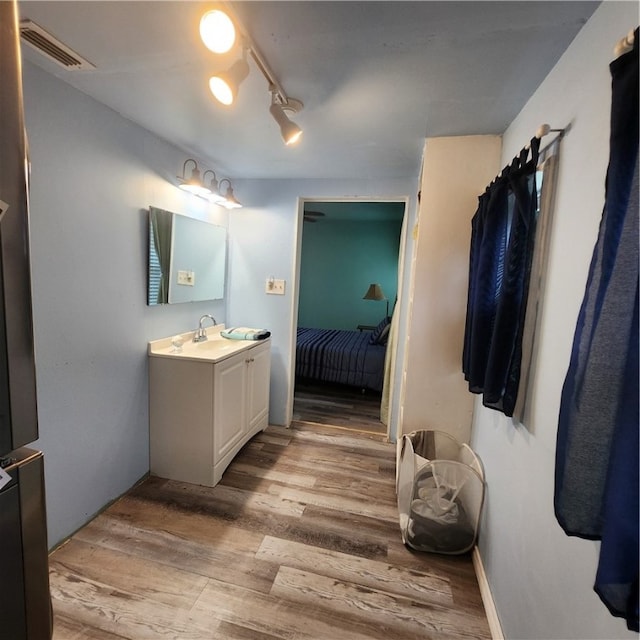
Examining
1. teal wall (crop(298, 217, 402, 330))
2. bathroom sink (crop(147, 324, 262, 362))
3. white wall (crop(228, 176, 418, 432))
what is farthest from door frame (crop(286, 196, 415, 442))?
teal wall (crop(298, 217, 402, 330))

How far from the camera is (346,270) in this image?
5883 mm

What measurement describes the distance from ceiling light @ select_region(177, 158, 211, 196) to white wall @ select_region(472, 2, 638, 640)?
6.34ft

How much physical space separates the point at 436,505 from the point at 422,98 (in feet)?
6.53

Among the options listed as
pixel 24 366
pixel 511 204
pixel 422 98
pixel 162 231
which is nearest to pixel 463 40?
pixel 422 98

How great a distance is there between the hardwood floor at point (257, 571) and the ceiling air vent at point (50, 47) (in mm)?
2214

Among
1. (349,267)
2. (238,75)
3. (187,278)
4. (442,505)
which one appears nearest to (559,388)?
(442,505)

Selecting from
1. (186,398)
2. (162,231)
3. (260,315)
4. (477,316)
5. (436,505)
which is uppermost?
(162,231)

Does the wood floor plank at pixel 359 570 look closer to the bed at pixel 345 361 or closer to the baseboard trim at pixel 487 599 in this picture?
the baseboard trim at pixel 487 599

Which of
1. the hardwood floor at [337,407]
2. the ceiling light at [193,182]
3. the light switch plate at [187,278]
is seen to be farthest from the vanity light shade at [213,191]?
the hardwood floor at [337,407]

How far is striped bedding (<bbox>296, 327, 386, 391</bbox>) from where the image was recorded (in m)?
3.83

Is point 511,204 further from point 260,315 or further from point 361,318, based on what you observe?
point 361,318

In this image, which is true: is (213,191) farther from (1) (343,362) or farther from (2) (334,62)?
(1) (343,362)

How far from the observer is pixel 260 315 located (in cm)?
312

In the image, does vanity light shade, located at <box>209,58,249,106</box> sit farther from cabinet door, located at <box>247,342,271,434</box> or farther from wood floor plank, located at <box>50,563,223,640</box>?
wood floor plank, located at <box>50,563,223,640</box>
